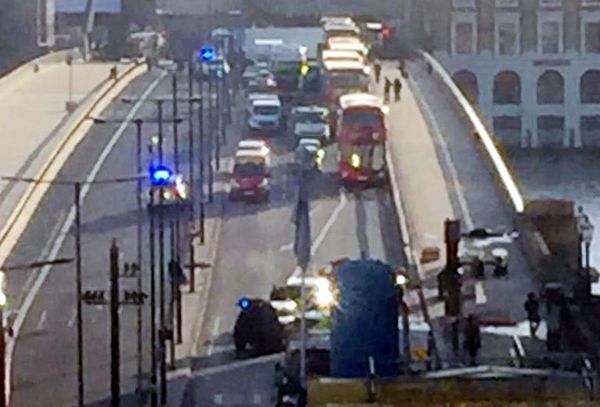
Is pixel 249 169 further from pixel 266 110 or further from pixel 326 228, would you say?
pixel 266 110

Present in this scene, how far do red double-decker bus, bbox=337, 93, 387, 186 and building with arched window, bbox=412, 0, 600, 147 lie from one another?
34.0ft

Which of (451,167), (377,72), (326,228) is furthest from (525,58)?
(326,228)

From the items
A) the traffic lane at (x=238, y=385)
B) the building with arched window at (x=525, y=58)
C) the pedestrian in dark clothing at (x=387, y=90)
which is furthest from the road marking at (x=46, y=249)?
the building with arched window at (x=525, y=58)

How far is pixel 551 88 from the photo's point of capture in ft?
75.5

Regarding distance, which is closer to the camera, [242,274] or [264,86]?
[242,274]

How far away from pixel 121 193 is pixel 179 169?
0.32 metres

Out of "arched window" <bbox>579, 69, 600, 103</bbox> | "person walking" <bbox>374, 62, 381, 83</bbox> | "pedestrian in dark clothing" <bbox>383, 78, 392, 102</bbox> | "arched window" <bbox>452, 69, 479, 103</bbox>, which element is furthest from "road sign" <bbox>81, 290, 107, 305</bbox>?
"arched window" <bbox>579, 69, 600, 103</bbox>

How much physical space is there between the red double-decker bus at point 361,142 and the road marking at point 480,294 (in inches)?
96.2

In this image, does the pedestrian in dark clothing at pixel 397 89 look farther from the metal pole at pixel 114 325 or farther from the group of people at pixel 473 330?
the metal pole at pixel 114 325

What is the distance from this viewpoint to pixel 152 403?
6.51 m

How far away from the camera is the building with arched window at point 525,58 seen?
22.5m

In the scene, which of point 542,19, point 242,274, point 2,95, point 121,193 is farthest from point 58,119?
point 542,19

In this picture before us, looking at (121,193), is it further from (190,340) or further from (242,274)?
(190,340)

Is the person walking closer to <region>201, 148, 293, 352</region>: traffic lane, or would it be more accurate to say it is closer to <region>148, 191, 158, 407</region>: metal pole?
<region>201, 148, 293, 352</region>: traffic lane
